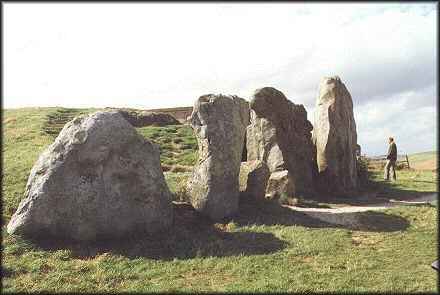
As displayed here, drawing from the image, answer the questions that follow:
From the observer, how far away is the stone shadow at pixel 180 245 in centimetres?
1384

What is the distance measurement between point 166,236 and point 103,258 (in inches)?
95.3

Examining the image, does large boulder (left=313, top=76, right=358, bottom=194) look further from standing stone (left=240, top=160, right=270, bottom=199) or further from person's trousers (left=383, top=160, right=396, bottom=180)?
standing stone (left=240, top=160, right=270, bottom=199)

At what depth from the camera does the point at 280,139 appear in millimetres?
25203

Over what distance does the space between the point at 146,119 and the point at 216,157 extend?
1006 inches

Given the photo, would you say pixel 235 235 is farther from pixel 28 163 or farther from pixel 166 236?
pixel 28 163

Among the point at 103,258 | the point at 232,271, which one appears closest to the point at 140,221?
the point at 103,258

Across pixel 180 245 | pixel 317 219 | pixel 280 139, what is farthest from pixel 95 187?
pixel 280 139

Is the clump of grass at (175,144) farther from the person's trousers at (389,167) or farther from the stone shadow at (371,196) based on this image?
the person's trousers at (389,167)

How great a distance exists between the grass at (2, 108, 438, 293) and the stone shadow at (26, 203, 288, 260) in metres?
0.03

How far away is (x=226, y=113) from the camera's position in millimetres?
18375

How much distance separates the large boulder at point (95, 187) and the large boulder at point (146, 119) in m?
25.5

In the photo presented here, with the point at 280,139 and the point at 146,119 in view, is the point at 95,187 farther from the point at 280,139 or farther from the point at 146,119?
the point at 146,119

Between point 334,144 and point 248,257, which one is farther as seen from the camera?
point 334,144

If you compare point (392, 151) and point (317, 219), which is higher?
point (392, 151)
